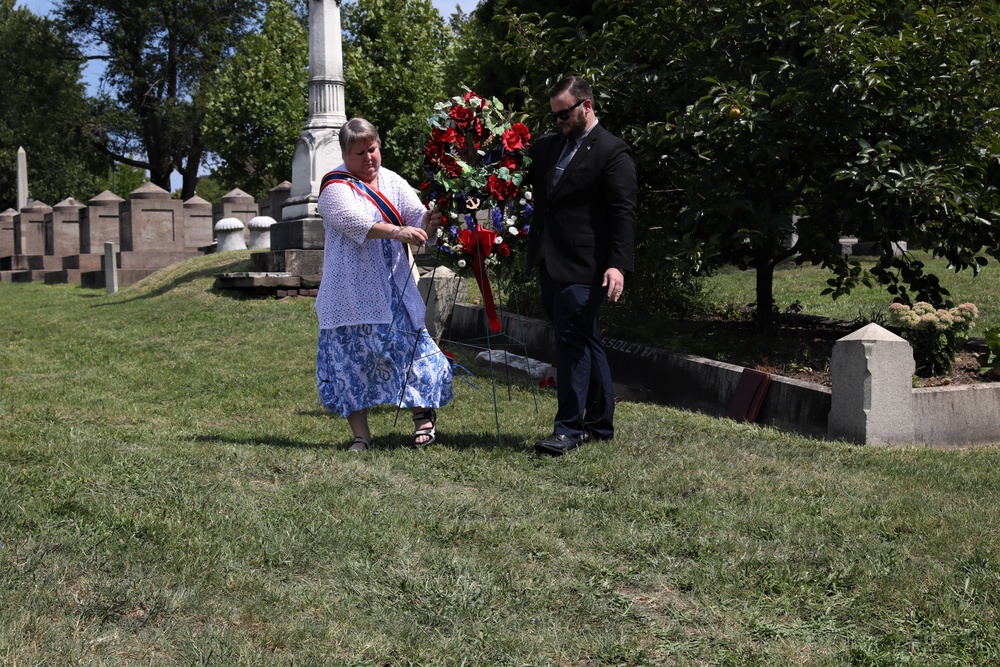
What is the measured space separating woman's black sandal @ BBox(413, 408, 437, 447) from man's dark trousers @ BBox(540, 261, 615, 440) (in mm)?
763

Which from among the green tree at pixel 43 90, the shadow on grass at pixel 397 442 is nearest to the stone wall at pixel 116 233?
the green tree at pixel 43 90

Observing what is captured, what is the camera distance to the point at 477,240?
6.48 metres

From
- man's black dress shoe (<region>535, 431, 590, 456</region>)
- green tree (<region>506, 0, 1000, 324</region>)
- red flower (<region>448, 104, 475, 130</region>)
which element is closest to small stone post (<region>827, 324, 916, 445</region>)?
green tree (<region>506, 0, 1000, 324</region>)

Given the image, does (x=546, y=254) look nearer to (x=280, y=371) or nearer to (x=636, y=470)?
(x=636, y=470)

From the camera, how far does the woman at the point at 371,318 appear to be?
6438 millimetres

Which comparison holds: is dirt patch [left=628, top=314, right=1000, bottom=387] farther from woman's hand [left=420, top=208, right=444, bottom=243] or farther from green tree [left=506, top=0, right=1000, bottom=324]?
woman's hand [left=420, top=208, right=444, bottom=243]

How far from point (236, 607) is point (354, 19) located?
35.2 meters

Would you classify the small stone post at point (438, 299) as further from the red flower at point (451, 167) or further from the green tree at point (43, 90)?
→ the green tree at point (43, 90)

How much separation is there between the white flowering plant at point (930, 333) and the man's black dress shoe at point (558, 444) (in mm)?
2758

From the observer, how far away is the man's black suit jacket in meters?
6.21

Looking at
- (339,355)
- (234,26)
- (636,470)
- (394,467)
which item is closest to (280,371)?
(339,355)

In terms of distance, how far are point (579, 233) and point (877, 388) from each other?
2158 millimetres

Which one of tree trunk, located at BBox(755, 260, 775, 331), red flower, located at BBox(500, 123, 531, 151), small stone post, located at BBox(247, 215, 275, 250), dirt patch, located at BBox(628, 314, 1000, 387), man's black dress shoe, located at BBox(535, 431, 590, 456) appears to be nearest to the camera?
man's black dress shoe, located at BBox(535, 431, 590, 456)

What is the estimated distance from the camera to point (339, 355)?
6.54 m
